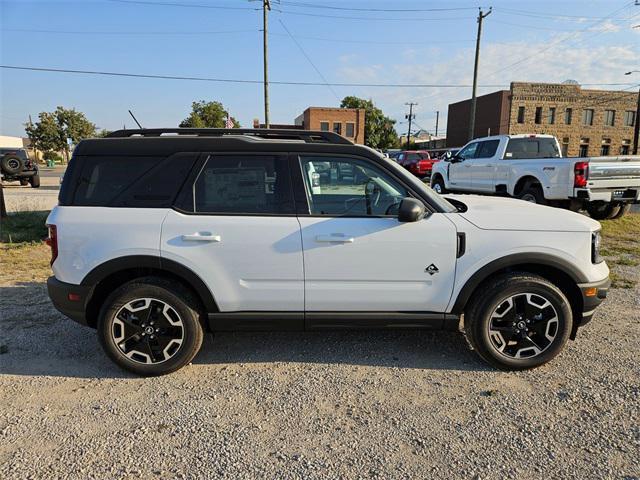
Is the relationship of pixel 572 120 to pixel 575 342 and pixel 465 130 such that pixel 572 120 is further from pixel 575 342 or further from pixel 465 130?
pixel 575 342

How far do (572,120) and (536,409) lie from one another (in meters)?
57.0

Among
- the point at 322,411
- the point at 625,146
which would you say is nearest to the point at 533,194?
the point at 322,411

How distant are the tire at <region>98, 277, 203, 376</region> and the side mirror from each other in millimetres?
1692

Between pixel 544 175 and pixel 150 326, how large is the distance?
868cm

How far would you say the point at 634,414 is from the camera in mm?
2824

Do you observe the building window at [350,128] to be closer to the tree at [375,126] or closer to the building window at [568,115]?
the tree at [375,126]

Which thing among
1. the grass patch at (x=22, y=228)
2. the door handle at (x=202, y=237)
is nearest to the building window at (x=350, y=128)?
the grass patch at (x=22, y=228)

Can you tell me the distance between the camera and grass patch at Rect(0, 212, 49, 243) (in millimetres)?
7661

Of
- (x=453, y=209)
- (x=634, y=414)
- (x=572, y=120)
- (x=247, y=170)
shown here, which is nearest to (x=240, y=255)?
(x=247, y=170)

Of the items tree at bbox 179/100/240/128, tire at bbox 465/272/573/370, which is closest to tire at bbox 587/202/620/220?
tire at bbox 465/272/573/370

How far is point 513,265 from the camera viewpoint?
3.31 meters

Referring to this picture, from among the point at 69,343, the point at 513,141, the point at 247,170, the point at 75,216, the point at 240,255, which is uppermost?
the point at 513,141

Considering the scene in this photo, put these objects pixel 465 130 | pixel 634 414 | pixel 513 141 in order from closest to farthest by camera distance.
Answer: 1. pixel 634 414
2. pixel 513 141
3. pixel 465 130

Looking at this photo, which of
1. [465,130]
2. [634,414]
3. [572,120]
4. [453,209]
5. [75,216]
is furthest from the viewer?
[465,130]
